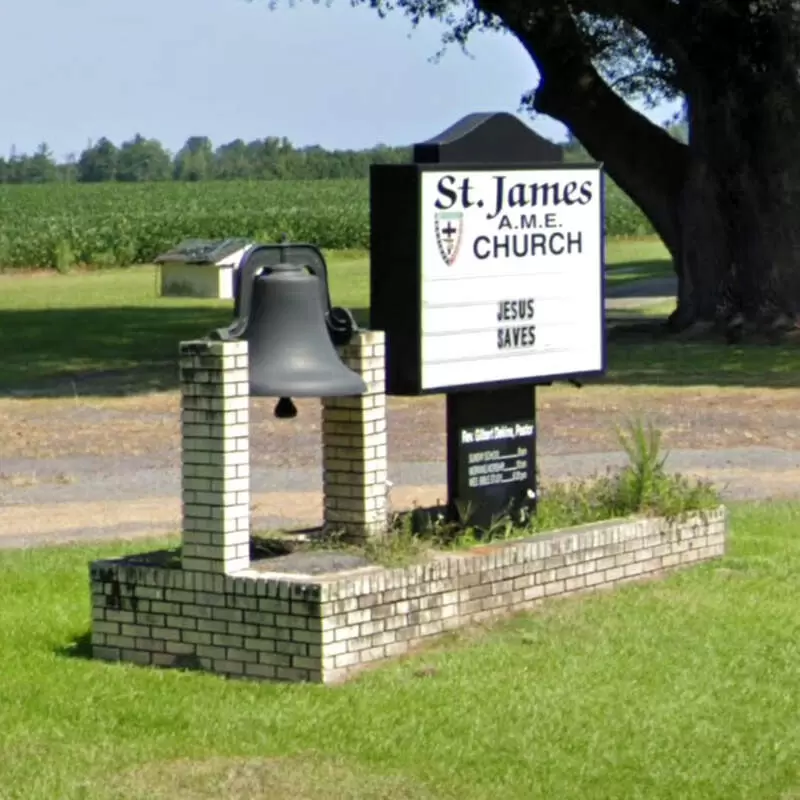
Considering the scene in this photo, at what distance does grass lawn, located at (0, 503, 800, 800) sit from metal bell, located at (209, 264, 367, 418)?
122 cm

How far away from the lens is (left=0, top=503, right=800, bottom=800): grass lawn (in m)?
6.91

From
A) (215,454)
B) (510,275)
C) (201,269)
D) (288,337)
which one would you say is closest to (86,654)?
(215,454)

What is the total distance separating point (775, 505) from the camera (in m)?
14.0

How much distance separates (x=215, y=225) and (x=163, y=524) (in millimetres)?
52971

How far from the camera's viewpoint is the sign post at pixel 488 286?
31.2 feet

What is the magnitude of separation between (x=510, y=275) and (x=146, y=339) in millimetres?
21363

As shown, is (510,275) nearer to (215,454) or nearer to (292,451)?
(215,454)

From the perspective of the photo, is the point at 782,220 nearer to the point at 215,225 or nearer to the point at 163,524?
the point at 163,524

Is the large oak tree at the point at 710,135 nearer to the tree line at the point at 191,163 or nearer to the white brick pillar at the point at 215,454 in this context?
the white brick pillar at the point at 215,454

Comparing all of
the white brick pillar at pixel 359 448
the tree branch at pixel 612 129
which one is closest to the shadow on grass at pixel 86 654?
the white brick pillar at pixel 359 448

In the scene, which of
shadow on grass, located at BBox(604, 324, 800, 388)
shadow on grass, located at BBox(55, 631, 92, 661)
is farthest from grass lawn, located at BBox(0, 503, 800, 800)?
shadow on grass, located at BBox(604, 324, 800, 388)

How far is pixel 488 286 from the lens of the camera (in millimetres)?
9891

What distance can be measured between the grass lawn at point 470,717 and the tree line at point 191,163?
378ft

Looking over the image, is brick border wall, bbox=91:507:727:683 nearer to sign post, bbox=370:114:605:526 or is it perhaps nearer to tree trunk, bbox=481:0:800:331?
sign post, bbox=370:114:605:526
